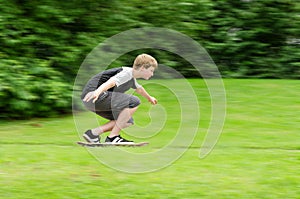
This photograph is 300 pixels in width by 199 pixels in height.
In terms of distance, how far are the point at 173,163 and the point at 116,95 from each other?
1.09 m

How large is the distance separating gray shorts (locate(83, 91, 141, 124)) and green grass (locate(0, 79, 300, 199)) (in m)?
0.45

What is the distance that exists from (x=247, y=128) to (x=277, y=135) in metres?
0.60

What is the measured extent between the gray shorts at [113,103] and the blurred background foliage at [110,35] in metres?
2.16

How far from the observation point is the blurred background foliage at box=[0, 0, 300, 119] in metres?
9.88

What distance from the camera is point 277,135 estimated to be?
8.55m

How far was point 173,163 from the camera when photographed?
7121 mm

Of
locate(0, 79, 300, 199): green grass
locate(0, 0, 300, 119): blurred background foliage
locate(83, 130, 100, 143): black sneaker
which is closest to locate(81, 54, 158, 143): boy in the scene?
locate(83, 130, 100, 143): black sneaker

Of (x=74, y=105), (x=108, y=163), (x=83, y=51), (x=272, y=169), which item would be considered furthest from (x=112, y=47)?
(x=272, y=169)

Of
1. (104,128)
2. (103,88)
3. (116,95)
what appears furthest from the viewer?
(104,128)

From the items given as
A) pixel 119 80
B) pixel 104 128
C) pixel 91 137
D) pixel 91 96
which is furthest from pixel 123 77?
Answer: pixel 91 137

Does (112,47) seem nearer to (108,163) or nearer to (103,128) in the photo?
(103,128)

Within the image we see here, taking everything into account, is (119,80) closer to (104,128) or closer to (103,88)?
(103,88)

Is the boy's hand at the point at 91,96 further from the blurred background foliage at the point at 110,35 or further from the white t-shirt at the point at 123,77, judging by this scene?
Result: the blurred background foliage at the point at 110,35

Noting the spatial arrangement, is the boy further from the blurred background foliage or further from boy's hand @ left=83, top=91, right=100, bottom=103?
the blurred background foliage
